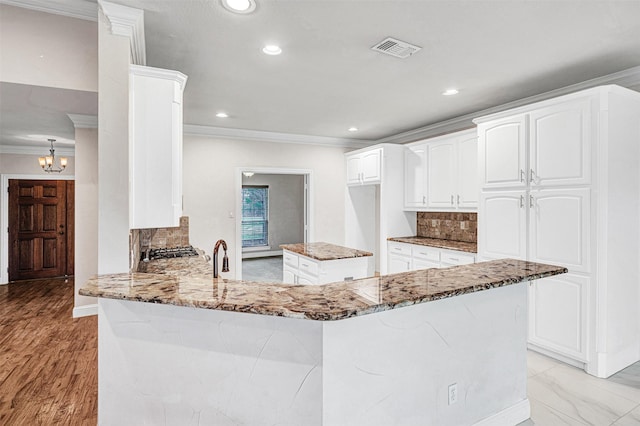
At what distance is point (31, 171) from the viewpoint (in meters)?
5.93

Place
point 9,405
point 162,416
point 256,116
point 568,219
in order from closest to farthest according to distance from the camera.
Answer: point 162,416 < point 9,405 < point 568,219 < point 256,116

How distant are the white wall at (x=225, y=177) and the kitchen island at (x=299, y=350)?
3440 millimetres

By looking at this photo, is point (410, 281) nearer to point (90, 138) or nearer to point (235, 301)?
point (235, 301)

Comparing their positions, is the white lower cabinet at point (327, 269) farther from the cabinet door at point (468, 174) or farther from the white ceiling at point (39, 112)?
the white ceiling at point (39, 112)

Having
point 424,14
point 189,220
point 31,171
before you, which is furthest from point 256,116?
point 31,171

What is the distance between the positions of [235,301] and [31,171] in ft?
21.3

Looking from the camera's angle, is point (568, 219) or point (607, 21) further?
point (568, 219)

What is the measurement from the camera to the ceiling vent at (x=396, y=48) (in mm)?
2535

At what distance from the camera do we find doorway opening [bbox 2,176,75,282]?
6145mm

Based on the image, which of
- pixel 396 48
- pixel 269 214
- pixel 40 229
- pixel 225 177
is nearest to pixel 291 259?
pixel 225 177

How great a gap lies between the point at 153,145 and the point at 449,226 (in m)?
4.10

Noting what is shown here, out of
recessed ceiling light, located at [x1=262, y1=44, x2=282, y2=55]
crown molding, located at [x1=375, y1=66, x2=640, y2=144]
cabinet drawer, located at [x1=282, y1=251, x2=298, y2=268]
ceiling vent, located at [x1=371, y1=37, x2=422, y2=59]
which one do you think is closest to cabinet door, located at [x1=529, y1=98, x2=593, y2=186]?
crown molding, located at [x1=375, y1=66, x2=640, y2=144]

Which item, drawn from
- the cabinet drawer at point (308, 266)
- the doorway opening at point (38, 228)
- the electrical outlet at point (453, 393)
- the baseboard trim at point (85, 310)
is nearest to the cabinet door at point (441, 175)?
the cabinet drawer at point (308, 266)

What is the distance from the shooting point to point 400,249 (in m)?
5.08
